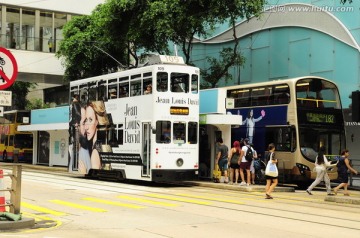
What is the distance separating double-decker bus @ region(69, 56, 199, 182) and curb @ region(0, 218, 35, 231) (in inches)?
379

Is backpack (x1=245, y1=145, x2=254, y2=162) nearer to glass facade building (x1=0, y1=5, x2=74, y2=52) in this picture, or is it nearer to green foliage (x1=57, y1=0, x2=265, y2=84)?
green foliage (x1=57, y1=0, x2=265, y2=84)

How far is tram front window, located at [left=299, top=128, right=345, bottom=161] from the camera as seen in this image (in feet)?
69.2

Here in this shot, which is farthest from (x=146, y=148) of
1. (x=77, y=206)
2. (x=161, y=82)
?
(x=77, y=206)

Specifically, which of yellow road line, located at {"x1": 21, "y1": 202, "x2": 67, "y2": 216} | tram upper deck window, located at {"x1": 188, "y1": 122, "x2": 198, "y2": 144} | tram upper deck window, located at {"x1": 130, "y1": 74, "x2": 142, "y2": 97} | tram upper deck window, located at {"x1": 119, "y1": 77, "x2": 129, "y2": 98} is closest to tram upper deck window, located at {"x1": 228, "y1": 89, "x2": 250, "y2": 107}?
tram upper deck window, located at {"x1": 188, "y1": 122, "x2": 198, "y2": 144}

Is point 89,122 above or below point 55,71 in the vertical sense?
below

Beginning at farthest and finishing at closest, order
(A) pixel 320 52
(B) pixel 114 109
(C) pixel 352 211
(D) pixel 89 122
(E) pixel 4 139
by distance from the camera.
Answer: (E) pixel 4 139
(A) pixel 320 52
(D) pixel 89 122
(B) pixel 114 109
(C) pixel 352 211

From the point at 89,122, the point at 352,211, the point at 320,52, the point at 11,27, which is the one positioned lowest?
the point at 352,211

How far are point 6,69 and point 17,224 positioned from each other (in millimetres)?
2909

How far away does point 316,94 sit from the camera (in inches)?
856

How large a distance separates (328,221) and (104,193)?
8.19m

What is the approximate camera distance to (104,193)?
1716cm

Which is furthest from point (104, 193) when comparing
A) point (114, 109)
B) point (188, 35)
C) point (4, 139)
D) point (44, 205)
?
point (4, 139)

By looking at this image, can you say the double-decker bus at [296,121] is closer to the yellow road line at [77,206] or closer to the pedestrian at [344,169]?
the pedestrian at [344,169]

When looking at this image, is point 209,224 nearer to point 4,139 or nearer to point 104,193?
point 104,193
